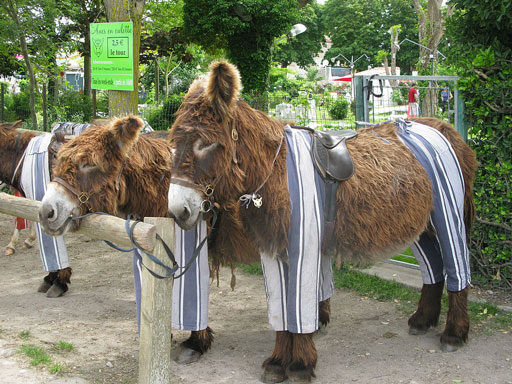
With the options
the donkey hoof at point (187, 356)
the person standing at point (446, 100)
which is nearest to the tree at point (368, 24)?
the person standing at point (446, 100)

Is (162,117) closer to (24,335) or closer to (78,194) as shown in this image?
(24,335)

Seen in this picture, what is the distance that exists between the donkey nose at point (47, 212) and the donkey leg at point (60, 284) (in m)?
2.60

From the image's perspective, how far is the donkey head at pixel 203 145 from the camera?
3174 millimetres

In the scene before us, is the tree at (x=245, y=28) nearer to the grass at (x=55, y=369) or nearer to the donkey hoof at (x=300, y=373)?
the grass at (x=55, y=369)

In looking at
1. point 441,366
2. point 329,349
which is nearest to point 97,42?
point 329,349

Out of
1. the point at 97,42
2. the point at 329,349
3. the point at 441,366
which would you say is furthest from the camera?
the point at 97,42

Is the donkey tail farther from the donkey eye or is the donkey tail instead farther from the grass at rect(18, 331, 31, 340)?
the grass at rect(18, 331, 31, 340)

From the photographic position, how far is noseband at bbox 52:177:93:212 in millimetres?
3773

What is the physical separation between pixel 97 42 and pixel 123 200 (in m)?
3.33

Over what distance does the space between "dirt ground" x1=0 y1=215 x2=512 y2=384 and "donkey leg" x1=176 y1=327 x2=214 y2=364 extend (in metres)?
0.07

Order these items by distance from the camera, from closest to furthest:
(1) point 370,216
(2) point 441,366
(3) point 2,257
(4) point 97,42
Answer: (1) point 370,216 → (2) point 441,366 → (4) point 97,42 → (3) point 2,257

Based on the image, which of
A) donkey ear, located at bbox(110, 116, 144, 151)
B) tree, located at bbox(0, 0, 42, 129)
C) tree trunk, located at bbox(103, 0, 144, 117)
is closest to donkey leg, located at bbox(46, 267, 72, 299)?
tree trunk, located at bbox(103, 0, 144, 117)

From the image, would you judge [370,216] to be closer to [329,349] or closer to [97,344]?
[329,349]

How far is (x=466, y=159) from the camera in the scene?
4.66 meters
